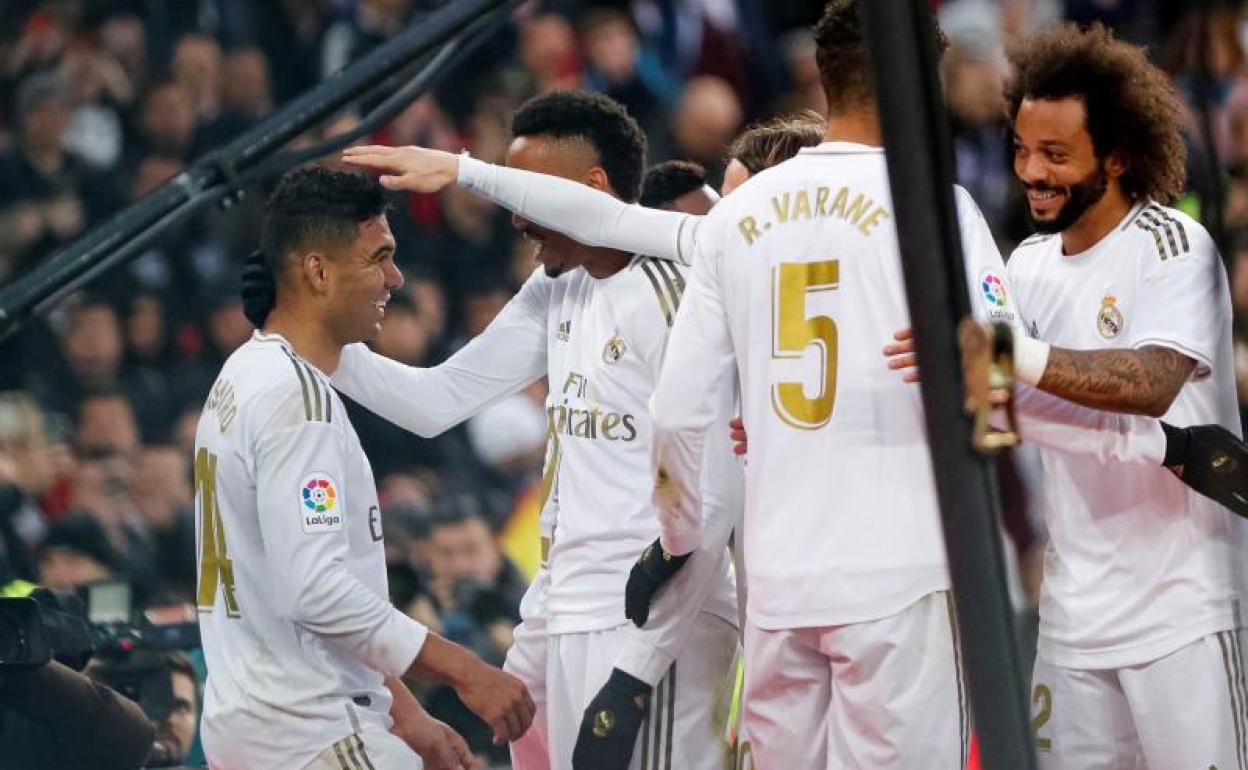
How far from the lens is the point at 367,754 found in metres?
2.71

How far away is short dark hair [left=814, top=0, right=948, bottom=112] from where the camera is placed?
8.23ft

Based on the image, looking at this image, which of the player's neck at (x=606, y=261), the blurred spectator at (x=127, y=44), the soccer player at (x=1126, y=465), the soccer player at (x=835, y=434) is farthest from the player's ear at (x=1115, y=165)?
the blurred spectator at (x=127, y=44)

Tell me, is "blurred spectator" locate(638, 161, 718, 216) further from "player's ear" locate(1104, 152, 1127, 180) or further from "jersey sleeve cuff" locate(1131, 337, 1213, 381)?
"jersey sleeve cuff" locate(1131, 337, 1213, 381)

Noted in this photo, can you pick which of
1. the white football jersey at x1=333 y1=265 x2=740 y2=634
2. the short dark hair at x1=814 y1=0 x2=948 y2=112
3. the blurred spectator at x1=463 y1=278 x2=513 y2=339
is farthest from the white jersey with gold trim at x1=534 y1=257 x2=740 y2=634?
the blurred spectator at x1=463 y1=278 x2=513 y2=339

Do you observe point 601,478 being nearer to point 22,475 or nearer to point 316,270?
point 316,270

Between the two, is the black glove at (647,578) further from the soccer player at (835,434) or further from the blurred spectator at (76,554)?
the blurred spectator at (76,554)

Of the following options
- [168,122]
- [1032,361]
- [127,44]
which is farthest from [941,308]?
[127,44]

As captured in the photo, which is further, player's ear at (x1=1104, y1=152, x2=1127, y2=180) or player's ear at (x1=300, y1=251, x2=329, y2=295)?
player's ear at (x1=300, y1=251, x2=329, y2=295)

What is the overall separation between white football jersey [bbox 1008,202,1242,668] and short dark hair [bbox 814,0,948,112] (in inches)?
19.7

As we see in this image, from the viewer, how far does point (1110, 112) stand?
2834 mm

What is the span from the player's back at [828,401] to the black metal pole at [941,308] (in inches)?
55.0

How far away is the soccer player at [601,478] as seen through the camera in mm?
3045

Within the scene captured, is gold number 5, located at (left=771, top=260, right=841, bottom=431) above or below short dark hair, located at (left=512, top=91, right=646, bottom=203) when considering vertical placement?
below

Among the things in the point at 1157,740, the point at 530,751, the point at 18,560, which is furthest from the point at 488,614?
the point at 1157,740
